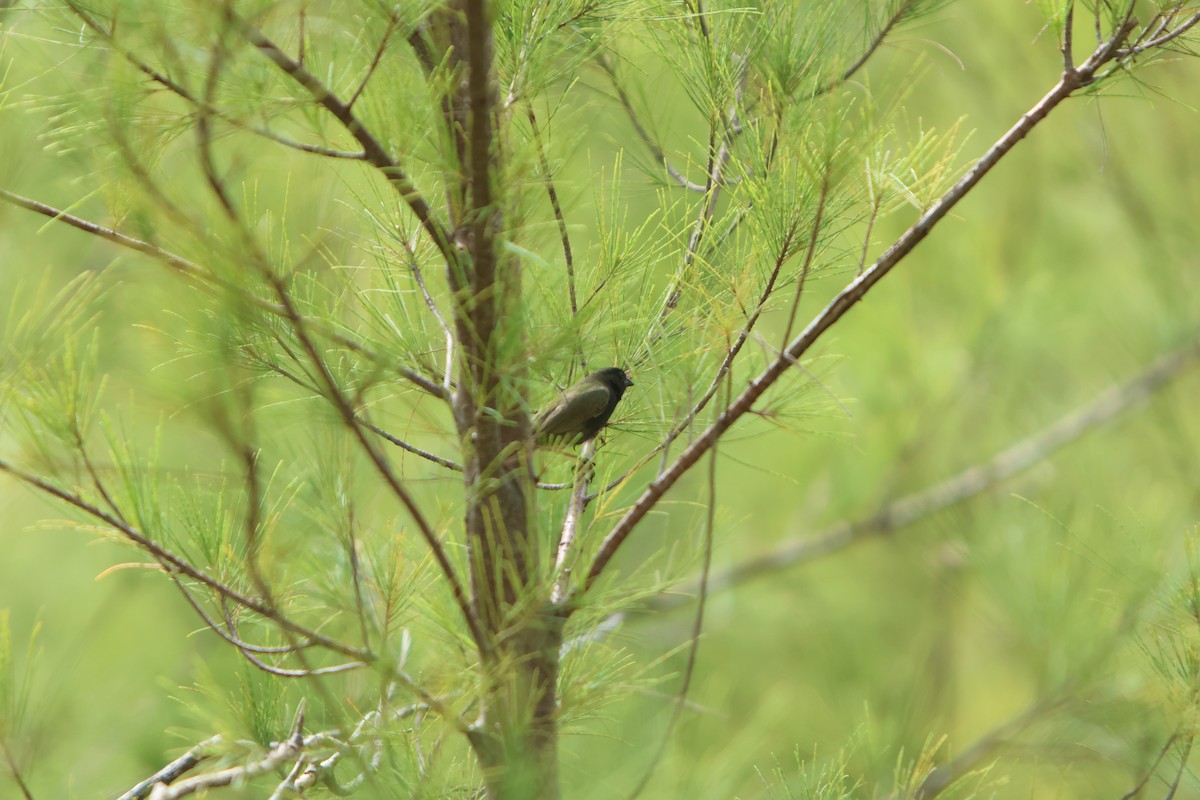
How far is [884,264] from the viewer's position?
32.5 inches

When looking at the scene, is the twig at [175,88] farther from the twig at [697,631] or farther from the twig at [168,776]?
the twig at [168,776]

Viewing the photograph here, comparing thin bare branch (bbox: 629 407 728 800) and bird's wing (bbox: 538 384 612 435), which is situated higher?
bird's wing (bbox: 538 384 612 435)

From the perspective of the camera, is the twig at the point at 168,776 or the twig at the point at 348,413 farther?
the twig at the point at 168,776

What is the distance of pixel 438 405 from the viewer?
2240 millimetres

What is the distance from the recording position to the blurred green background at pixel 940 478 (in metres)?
1.89

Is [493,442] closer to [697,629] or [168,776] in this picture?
[697,629]

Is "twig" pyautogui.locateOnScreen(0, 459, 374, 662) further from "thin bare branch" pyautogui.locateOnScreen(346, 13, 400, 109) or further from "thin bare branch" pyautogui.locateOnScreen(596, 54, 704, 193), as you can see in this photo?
"thin bare branch" pyautogui.locateOnScreen(596, 54, 704, 193)

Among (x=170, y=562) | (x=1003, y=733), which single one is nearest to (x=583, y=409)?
(x=170, y=562)

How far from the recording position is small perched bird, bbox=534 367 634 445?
0.90m

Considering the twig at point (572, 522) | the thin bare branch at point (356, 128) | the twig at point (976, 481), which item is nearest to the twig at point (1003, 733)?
the twig at point (976, 481)

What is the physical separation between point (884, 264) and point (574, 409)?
0.26m

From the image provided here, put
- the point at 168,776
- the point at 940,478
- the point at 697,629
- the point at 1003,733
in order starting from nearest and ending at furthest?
the point at 697,629, the point at 168,776, the point at 1003,733, the point at 940,478

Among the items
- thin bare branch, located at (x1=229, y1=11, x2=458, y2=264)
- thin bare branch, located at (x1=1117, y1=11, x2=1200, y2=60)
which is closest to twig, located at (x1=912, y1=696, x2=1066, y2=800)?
thin bare branch, located at (x1=1117, y1=11, x2=1200, y2=60)

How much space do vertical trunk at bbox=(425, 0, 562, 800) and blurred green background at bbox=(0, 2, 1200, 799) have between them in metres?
0.88
